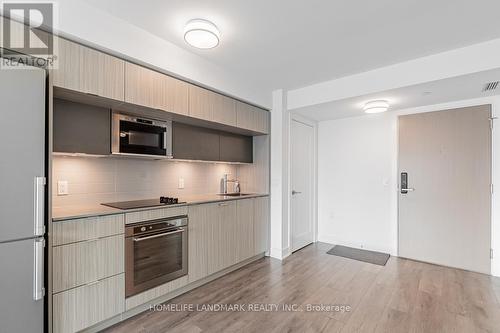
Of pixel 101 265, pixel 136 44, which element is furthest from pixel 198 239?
pixel 136 44

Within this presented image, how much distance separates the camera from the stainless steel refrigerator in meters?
1.46

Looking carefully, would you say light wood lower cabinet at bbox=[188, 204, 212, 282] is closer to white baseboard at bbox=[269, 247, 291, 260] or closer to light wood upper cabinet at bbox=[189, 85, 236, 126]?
light wood upper cabinet at bbox=[189, 85, 236, 126]

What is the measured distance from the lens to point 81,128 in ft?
6.98

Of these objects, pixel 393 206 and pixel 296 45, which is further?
pixel 393 206

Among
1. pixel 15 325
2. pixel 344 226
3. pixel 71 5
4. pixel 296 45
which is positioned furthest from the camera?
pixel 344 226

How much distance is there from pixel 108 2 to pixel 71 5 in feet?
0.84

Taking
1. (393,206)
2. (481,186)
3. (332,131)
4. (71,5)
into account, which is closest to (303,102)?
(332,131)

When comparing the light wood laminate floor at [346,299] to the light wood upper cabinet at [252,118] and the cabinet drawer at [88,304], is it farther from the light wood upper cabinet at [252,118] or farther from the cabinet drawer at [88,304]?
the light wood upper cabinet at [252,118]

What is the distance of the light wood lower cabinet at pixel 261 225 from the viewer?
141 inches

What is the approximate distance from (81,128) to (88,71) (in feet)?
1.59

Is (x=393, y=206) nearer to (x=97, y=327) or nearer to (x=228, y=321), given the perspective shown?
(x=228, y=321)

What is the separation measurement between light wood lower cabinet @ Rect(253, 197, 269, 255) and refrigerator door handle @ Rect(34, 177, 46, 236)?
2.42 m

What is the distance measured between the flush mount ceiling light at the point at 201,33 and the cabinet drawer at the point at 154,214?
1553 mm

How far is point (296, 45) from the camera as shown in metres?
2.48
